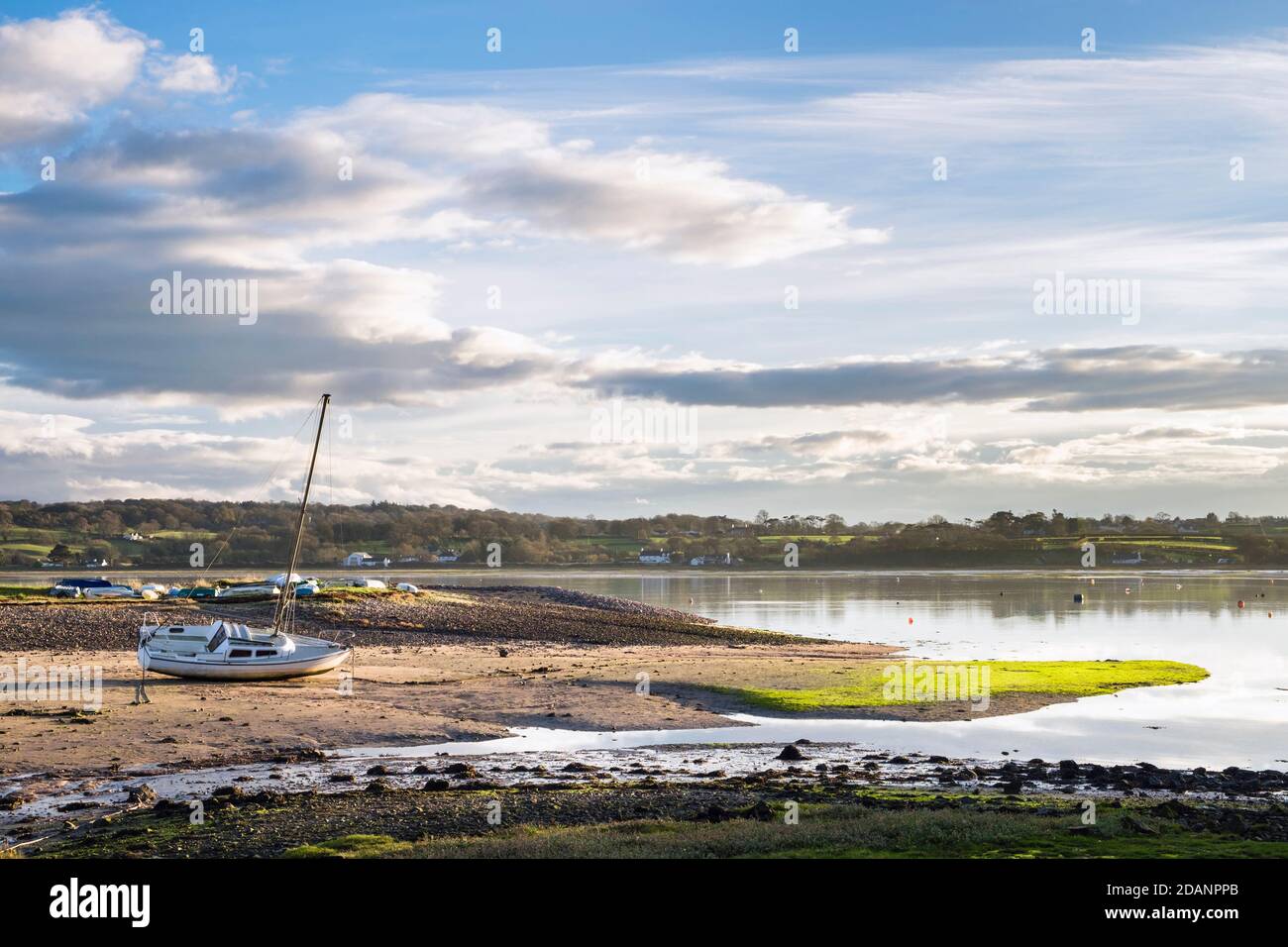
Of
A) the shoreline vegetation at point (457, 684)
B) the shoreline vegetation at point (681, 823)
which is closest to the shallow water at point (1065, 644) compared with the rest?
the shoreline vegetation at point (457, 684)

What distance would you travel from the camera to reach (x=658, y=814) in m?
18.2

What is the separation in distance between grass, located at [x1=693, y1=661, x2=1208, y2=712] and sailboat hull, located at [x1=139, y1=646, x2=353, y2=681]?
1340 centimetres

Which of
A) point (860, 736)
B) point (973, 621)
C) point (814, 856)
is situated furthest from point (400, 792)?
point (973, 621)

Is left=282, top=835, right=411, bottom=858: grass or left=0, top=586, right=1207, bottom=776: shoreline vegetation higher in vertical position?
left=282, top=835, right=411, bottom=858: grass

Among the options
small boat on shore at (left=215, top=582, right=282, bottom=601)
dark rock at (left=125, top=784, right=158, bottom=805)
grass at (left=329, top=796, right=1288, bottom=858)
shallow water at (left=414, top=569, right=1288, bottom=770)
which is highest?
small boat on shore at (left=215, top=582, right=282, bottom=601)

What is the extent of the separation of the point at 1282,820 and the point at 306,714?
73.7ft

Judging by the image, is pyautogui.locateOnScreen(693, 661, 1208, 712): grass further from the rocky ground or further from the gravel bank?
the gravel bank

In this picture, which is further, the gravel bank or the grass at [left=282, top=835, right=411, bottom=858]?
the gravel bank

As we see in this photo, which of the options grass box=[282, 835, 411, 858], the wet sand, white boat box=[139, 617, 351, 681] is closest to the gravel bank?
the wet sand

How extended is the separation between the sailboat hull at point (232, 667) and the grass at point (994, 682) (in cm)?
1340

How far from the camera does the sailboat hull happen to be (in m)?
A: 35.2

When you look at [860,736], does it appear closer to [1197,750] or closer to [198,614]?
[1197,750]

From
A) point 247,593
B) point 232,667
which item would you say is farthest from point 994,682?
point 247,593

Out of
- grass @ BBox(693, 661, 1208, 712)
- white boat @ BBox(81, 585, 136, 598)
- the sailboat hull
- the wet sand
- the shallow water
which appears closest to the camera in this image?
the wet sand
